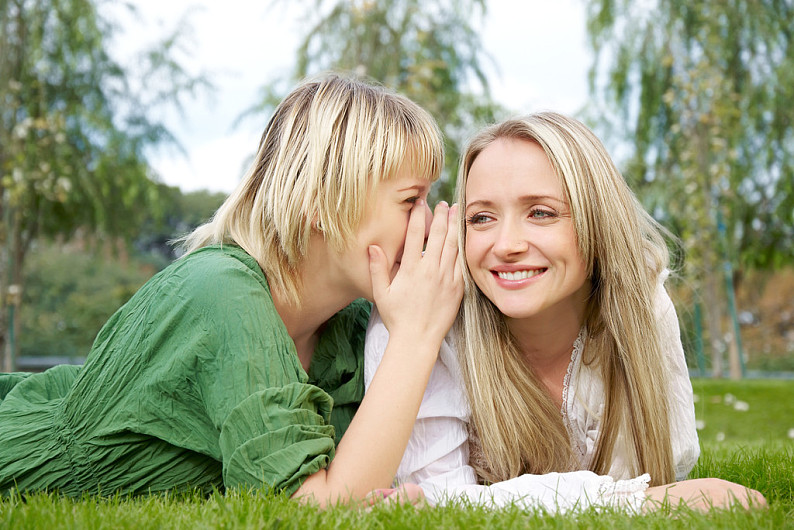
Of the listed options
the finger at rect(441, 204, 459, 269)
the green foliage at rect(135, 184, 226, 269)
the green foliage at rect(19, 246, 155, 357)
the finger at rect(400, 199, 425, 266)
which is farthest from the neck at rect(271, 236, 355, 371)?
the green foliage at rect(135, 184, 226, 269)

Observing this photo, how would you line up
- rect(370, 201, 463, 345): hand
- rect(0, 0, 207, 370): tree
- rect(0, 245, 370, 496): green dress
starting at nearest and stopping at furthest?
rect(0, 245, 370, 496): green dress
rect(370, 201, 463, 345): hand
rect(0, 0, 207, 370): tree

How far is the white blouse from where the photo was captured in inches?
86.2

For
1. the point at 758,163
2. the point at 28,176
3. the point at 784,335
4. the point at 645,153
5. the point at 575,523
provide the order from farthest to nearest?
the point at 784,335 → the point at 645,153 → the point at 758,163 → the point at 28,176 → the point at 575,523

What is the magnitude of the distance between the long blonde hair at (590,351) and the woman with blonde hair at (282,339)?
31 centimetres

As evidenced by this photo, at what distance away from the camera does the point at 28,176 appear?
9.71m

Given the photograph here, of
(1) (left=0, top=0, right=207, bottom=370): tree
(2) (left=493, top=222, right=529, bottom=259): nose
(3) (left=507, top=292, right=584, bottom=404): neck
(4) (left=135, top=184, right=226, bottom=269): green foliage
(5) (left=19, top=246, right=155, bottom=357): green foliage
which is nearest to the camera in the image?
(2) (left=493, top=222, right=529, bottom=259): nose

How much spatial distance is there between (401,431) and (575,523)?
0.62m

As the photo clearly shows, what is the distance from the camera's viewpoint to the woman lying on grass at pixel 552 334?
2.60 m

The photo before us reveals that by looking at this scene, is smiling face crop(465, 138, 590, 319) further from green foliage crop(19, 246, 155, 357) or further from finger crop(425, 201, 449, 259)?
green foliage crop(19, 246, 155, 357)

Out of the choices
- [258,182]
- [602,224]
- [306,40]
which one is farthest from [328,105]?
[306,40]

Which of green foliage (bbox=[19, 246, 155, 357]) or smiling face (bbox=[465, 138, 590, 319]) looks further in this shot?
green foliage (bbox=[19, 246, 155, 357])

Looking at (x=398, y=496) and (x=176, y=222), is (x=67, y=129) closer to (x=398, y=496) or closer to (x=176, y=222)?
(x=176, y=222)

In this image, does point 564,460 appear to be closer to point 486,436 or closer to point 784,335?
point 486,436

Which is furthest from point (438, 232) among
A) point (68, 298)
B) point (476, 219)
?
point (68, 298)
